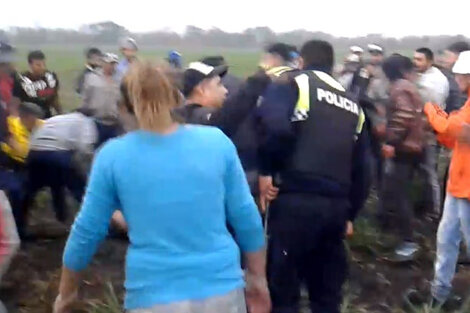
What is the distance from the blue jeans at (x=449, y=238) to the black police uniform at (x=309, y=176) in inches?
51.0

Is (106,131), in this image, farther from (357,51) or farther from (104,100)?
(357,51)

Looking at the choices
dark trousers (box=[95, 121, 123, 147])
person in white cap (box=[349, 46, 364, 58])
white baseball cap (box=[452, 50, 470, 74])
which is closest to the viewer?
white baseball cap (box=[452, 50, 470, 74])

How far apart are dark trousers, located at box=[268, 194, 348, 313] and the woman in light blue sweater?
158 centimetres

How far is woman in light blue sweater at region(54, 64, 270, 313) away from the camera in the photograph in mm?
2943

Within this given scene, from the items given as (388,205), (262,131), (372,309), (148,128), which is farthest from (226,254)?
(388,205)

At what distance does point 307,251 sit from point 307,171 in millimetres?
467

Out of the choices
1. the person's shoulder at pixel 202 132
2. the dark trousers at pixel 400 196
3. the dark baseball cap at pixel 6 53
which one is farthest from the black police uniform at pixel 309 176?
the dark baseball cap at pixel 6 53

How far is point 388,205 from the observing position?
7.78m

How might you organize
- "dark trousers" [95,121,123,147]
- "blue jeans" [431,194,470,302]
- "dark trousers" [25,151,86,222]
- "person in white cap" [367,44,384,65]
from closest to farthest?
1. "blue jeans" [431,194,470,302]
2. "dark trousers" [25,151,86,222]
3. "dark trousers" [95,121,123,147]
4. "person in white cap" [367,44,384,65]

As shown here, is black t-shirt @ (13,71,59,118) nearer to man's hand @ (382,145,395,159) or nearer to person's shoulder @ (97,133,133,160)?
man's hand @ (382,145,395,159)

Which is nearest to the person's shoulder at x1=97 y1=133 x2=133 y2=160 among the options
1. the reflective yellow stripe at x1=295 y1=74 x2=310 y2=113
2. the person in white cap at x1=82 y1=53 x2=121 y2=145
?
the reflective yellow stripe at x1=295 y1=74 x2=310 y2=113

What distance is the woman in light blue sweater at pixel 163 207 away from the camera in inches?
116

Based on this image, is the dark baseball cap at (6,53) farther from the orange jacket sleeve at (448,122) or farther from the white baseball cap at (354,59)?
the orange jacket sleeve at (448,122)

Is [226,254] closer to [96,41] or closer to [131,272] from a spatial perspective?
[131,272]
